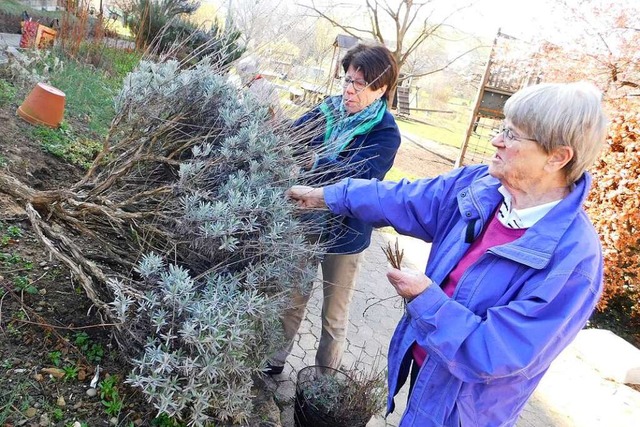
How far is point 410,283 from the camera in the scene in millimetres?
1575

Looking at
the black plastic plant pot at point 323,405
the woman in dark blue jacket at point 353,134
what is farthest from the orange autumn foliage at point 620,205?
the black plastic plant pot at point 323,405

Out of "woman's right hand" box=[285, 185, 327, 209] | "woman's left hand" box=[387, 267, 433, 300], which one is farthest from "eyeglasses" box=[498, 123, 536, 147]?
"woman's right hand" box=[285, 185, 327, 209]

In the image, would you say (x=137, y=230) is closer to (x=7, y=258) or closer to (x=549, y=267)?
(x=7, y=258)

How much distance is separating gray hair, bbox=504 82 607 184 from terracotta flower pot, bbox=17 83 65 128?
4.31 meters

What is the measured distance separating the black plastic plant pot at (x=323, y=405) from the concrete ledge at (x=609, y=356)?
3379mm

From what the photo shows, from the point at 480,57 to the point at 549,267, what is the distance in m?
17.8

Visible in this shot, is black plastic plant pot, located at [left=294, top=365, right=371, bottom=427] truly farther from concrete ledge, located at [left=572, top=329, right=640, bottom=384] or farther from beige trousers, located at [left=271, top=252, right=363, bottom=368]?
concrete ledge, located at [left=572, top=329, right=640, bottom=384]

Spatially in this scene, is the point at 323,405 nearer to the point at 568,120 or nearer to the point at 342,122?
the point at 342,122

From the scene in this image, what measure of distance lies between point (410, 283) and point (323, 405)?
3.98 feet

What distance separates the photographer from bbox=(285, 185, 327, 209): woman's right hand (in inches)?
85.8

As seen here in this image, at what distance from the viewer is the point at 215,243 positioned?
180cm

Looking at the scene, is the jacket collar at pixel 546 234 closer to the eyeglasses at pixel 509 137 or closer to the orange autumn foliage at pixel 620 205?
the eyeglasses at pixel 509 137

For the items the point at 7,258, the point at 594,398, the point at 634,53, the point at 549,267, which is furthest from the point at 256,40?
the point at 634,53

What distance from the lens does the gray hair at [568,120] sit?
1.47 meters
